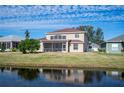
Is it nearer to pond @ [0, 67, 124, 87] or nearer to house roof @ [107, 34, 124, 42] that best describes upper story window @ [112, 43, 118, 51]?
house roof @ [107, 34, 124, 42]

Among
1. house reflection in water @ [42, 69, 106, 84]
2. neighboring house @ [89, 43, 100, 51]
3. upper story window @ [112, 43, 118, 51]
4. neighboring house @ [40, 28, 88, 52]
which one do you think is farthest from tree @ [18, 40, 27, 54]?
upper story window @ [112, 43, 118, 51]

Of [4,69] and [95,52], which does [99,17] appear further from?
[4,69]

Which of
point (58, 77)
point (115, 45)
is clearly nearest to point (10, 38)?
point (58, 77)

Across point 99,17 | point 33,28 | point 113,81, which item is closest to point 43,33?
point 33,28

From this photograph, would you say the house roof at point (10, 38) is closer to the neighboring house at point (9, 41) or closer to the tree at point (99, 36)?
the neighboring house at point (9, 41)

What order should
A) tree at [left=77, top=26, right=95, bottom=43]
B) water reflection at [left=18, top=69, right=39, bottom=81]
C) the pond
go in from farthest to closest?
tree at [left=77, top=26, right=95, bottom=43] → water reflection at [left=18, top=69, right=39, bottom=81] → the pond

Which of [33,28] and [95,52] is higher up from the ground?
[33,28]
